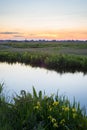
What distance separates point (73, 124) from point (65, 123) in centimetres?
16

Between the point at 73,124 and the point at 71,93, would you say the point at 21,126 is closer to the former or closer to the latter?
the point at 73,124

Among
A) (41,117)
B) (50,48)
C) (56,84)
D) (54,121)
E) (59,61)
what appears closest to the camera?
(54,121)

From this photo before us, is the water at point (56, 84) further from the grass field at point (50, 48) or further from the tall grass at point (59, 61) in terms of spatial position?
the grass field at point (50, 48)

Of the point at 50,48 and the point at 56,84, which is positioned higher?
the point at 56,84

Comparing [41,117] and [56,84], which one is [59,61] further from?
[41,117]

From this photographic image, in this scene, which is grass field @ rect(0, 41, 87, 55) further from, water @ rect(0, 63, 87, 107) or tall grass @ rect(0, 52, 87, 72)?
water @ rect(0, 63, 87, 107)

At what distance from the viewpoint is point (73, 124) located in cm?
607

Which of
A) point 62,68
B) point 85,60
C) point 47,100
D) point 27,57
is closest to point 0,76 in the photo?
point 62,68

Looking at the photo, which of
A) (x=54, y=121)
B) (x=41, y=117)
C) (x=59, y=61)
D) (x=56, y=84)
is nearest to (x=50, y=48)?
(x=59, y=61)

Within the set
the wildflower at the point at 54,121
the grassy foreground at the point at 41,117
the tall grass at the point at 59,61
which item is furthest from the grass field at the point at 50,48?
the wildflower at the point at 54,121

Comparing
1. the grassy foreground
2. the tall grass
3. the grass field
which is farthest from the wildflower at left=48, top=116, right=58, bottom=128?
the grass field

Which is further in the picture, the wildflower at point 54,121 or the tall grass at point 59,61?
the tall grass at point 59,61

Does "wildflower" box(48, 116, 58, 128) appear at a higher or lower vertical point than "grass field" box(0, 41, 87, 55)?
→ higher

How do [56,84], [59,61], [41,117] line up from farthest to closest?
[59,61] < [56,84] < [41,117]
